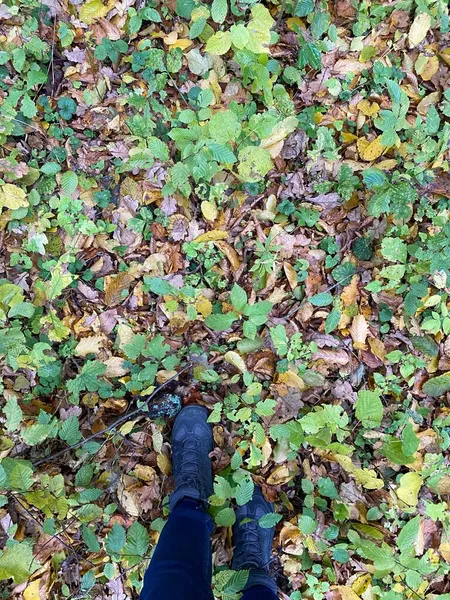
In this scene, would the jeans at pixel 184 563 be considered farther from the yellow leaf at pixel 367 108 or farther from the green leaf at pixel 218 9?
the green leaf at pixel 218 9

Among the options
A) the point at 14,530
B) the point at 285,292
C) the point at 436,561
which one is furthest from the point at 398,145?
the point at 14,530

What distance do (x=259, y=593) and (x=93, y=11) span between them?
2918 millimetres

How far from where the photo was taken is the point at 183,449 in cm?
225

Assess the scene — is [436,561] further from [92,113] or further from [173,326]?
[92,113]

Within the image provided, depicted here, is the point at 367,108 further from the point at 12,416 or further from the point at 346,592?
the point at 346,592

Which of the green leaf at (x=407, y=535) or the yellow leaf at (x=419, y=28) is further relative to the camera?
the yellow leaf at (x=419, y=28)

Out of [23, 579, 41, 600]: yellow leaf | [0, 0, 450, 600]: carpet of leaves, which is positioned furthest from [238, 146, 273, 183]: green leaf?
[23, 579, 41, 600]: yellow leaf

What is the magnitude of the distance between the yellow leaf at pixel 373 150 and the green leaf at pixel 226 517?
192cm

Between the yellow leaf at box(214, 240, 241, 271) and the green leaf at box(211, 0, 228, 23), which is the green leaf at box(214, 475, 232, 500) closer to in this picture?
the yellow leaf at box(214, 240, 241, 271)

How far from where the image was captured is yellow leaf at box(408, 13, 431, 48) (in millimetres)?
2461

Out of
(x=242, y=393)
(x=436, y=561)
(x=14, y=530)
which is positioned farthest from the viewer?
(x=242, y=393)

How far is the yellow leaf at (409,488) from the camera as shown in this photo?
217 cm

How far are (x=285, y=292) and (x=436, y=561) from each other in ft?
4.92

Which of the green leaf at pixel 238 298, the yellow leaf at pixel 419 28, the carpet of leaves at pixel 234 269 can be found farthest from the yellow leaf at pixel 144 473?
the yellow leaf at pixel 419 28
